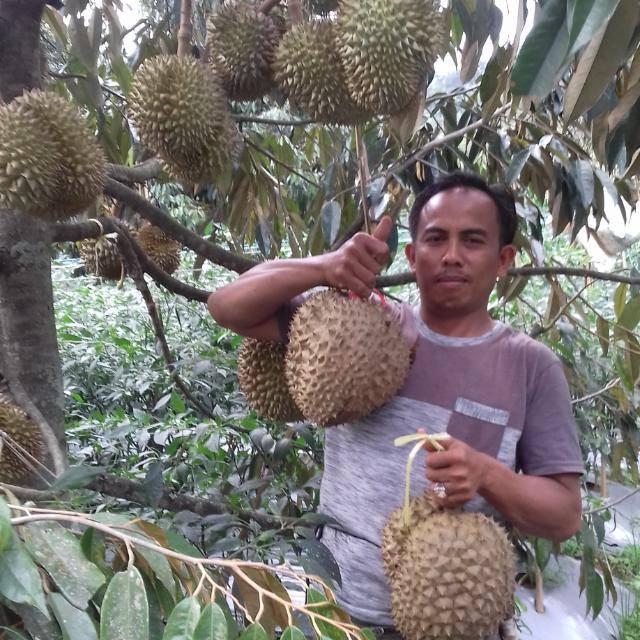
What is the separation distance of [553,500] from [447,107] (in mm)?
986

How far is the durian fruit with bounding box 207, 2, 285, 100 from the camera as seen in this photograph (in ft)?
2.81

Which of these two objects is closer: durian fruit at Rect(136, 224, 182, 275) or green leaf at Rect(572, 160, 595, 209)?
green leaf at Rect(572, 160, 595, 209)

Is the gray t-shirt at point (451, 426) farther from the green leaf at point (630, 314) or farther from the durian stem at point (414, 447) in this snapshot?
the green leaf at point (630, 314)

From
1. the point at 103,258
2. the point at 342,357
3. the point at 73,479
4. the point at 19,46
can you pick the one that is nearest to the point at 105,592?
the point at 73,479

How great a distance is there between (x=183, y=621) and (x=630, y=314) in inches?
52.2

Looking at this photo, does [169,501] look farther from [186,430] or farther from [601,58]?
[601,58]

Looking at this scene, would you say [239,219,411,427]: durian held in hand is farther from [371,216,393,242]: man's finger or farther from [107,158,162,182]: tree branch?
[107,158,162,182]: tree branch

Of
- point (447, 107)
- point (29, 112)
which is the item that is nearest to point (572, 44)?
point (29, 112)

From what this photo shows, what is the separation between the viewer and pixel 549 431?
0.98 meters

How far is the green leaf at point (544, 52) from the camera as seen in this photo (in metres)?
0.54

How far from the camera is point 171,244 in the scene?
5.98 feet

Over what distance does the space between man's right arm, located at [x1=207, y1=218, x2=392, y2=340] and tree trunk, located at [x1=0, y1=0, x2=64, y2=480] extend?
0.30 metres

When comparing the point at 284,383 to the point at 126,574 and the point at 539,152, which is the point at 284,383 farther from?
the point at 539,152

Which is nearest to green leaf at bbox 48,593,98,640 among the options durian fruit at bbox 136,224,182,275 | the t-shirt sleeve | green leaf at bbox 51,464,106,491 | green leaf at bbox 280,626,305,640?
green leaf at bbox 280,626,305,640
